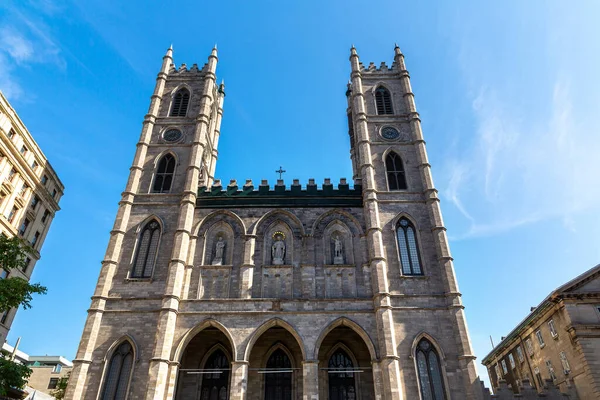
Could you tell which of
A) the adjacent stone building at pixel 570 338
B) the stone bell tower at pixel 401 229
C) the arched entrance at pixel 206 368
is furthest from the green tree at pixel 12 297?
the adjacent stone building at pixel 570 338

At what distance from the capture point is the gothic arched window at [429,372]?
70.8 ft

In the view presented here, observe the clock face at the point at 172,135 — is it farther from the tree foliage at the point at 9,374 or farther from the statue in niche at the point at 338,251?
the tree foliage at the point at 9,374

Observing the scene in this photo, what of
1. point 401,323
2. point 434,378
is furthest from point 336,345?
point 434,378

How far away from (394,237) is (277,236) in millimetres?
7162

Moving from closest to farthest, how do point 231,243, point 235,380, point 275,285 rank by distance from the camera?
point 235,380
point 275,285
point 231,243

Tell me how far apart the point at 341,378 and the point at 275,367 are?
12.2 feet

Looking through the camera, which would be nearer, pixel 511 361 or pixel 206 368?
pixel 206 368

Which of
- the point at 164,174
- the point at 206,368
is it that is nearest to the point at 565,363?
the point at 206,368

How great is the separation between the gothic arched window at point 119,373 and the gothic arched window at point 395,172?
60.7 feet

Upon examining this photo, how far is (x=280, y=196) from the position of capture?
28.5m

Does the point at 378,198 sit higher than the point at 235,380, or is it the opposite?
the point at 378,198

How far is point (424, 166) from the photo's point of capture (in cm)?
2920

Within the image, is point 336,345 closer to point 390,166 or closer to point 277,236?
point 277,236

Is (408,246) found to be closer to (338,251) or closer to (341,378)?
(338,251)
